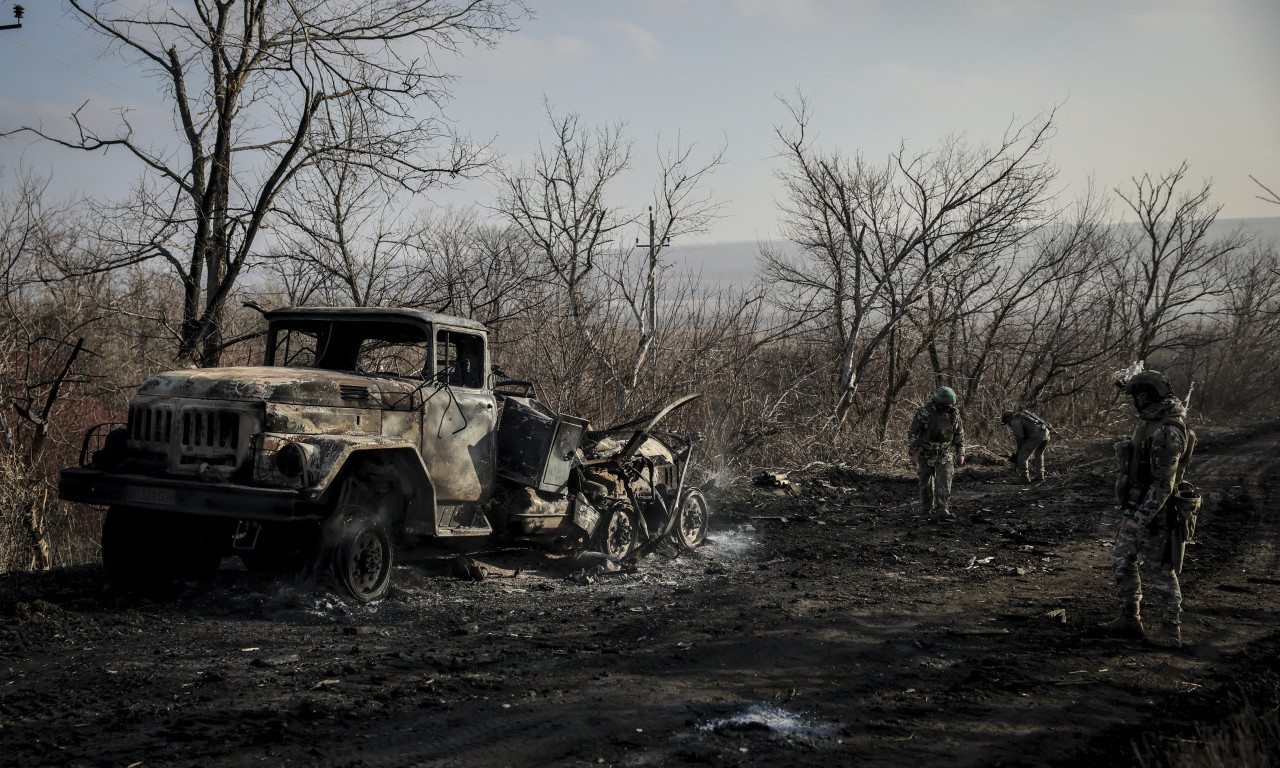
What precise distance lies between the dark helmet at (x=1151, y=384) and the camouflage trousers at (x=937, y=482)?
5370mm

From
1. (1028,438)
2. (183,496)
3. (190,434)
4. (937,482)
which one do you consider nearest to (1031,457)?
(1028,438)

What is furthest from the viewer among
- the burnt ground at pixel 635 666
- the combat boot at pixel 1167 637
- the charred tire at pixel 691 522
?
the charred tire at pixel 691 522

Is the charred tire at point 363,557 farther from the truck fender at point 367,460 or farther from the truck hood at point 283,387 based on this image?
the truck hood at point 283,387

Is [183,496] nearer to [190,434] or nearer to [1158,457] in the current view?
[190,434]

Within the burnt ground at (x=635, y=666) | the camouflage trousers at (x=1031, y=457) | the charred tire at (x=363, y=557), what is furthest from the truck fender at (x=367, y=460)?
the camouflage trousers at (x=1031, y=457)

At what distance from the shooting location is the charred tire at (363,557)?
6.07 meters

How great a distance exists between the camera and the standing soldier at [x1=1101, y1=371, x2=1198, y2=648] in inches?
241

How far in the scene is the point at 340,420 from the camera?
20.5ft

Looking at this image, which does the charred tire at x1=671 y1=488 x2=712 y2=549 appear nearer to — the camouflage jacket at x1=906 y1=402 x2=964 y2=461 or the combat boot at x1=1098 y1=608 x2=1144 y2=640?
the camouflage jacket at x1=906 y1=402 x2=964 y2=461

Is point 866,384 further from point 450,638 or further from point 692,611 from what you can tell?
point 450,638

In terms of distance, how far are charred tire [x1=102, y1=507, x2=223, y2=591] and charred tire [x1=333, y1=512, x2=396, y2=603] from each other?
38.9 inches

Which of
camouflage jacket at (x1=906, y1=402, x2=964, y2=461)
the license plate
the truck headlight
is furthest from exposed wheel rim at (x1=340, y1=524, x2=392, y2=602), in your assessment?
camouflage jacket at (x1=906, y1=402, x2=964, y2=461)

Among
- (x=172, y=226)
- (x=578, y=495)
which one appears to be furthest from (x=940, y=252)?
(x=172, y=226)

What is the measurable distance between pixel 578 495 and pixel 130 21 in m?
8.07
